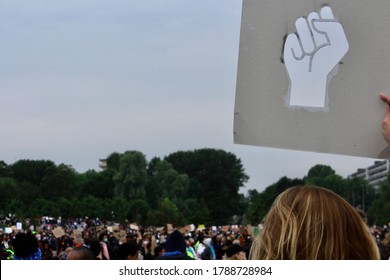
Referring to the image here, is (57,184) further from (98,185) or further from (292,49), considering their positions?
(292,49)

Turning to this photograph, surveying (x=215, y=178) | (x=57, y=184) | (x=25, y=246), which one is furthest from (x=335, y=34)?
(x=215, y=178)

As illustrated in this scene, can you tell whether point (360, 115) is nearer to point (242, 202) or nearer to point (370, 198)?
point (242, 202)

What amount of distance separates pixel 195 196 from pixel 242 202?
59.3 ft

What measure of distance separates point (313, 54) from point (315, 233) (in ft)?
4.64

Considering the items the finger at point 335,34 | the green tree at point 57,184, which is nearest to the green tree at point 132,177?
the green tree at point 57,184

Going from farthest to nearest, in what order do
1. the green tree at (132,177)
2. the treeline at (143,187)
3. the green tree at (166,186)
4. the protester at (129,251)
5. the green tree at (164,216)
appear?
1. the green tree at (166,186)
2. the green tree at (132,177)
3. the treeline at (143,187)
4. the green tree at (164,216)
5. the protester at (129,251)

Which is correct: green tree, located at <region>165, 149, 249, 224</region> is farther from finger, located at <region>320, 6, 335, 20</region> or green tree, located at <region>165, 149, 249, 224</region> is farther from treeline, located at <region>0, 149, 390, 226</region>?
finger, located at <region>320, 6, 335, 20</region>

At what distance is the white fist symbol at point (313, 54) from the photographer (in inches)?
161

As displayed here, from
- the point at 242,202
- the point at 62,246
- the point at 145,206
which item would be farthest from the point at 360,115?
the point at 242,202

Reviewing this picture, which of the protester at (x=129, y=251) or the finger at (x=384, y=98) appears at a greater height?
the finger at (x=384, y=98)

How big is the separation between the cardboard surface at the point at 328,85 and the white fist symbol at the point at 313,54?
23 mm

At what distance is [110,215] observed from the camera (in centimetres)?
10850

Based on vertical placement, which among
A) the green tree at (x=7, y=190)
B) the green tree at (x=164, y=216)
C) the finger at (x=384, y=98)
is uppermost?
the finger at (x=384, y=98)

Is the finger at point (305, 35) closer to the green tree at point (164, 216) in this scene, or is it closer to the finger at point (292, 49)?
the finger at point (292, 49)
